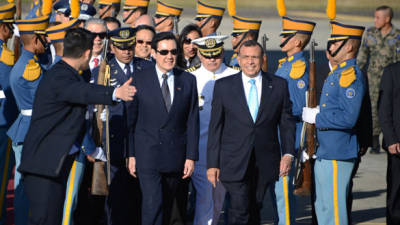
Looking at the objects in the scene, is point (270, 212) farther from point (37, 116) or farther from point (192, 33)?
point (37, 116)

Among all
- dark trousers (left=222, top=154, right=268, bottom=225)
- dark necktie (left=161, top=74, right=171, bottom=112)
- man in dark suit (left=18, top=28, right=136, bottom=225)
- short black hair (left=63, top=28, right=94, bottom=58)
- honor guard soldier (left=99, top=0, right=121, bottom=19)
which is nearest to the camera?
man in dark suit (left=18, top=28, right=136, bottom=225)

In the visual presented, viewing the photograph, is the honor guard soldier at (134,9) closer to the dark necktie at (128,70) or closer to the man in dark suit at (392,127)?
the dark necktie at (128,70)

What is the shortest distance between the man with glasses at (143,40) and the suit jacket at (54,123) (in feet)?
8.46

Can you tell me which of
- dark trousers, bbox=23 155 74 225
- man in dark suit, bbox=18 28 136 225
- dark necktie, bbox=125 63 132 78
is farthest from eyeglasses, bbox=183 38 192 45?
dark trousers, bbox=23 155 74 225

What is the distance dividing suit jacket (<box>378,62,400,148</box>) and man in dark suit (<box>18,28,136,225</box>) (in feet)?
9.18

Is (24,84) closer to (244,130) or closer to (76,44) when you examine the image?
(76,44)

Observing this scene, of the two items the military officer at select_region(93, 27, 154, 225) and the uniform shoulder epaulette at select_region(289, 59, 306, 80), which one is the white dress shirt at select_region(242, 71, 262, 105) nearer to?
the uniform shoulder epaulette at select_region(289, 59, 306, 80)

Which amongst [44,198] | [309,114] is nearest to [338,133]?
[309,114]

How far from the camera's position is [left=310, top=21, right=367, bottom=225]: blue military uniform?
24.0 feet

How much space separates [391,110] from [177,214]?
7.01 feet

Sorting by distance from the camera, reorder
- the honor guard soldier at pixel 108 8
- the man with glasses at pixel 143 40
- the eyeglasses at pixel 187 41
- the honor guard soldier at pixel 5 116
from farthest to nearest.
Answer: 1. the honor guard soldier at pixel 108 8
2. the eyeglasses at pixel 187 41
3. the man with glasses at pixel 143 40
4. the honor guard soldier at pixel 5 116

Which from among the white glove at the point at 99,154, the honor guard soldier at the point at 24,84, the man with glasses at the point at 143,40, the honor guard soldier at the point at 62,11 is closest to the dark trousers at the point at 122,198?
the white glove at the point at 99,154

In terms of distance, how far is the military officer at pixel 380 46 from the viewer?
517 inches

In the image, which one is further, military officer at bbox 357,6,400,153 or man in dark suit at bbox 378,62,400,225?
military officer at bbox 357,6,400,153
